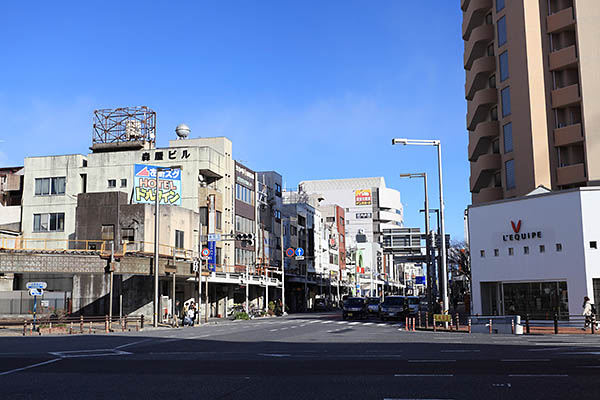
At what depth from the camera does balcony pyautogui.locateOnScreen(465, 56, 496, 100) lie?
4988cm

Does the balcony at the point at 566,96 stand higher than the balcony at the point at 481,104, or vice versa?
the balcony at the point at 481,104

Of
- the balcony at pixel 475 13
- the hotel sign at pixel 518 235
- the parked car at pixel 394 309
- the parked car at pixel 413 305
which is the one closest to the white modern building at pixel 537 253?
the hotel sign at pixel 518 235

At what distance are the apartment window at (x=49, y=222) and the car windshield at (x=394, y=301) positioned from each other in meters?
35.2

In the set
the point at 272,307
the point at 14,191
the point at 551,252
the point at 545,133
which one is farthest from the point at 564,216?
the point at 14,191

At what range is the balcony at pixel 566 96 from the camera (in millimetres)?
43469

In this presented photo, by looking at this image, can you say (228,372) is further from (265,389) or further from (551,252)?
(551,252)

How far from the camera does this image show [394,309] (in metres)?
51.6

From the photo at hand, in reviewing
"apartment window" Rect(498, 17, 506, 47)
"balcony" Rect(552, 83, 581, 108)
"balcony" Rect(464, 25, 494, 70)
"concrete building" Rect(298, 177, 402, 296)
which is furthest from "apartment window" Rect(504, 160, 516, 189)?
"concrete building" Rect(298, 177, 402, 296)

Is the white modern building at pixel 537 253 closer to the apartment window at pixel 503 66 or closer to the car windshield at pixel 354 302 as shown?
the apartment window at pixel 503 66

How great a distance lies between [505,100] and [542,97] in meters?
3.55

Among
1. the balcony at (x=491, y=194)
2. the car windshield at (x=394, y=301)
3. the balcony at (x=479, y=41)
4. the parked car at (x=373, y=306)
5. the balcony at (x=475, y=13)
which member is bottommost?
the parked car at (x=373, y=306)

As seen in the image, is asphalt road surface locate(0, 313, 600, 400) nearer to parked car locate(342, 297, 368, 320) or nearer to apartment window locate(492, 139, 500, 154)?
apartment window locate(492, 139, 500, 154)

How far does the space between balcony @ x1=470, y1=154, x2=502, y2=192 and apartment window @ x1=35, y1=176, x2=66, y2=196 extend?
43056mm

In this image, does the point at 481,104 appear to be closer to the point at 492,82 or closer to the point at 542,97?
the point at 492,82
